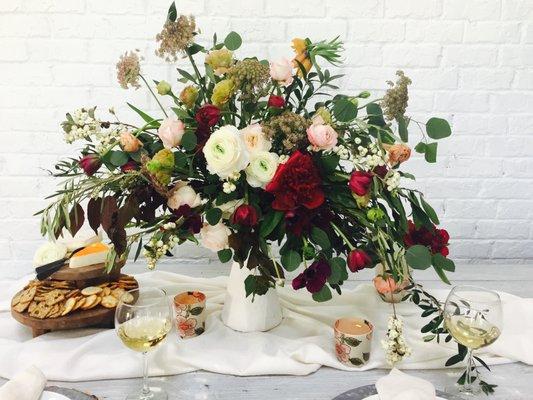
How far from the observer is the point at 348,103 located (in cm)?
91

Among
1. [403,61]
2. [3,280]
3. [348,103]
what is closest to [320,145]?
[348,103]

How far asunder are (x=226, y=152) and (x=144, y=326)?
0.32m

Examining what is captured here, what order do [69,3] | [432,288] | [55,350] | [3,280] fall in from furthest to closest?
[3,280] < [69,3] < [432,288] < [55,350]

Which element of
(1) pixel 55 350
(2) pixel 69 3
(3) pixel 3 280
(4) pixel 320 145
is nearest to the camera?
(4) pixel 320 145

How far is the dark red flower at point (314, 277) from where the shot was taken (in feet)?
2.90

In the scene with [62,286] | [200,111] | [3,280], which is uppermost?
[200,111]

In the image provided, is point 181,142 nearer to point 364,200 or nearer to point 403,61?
point 364,200

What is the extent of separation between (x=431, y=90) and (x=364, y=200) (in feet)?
2.70

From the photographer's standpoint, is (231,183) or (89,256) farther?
(89,256)

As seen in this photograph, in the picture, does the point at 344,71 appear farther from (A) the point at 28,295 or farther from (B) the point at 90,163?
(A) the point at 28,295

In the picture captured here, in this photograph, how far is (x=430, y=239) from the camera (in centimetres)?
100

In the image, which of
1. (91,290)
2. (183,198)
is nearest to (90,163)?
(183,198)

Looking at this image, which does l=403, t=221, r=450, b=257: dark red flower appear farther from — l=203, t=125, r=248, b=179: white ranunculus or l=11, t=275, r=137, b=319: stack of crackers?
l=11, t=275, r=137, b=319: stack of crackers

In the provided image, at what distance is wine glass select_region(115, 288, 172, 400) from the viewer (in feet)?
2.89
